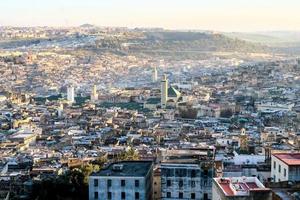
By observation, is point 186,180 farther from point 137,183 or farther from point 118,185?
point 118,185

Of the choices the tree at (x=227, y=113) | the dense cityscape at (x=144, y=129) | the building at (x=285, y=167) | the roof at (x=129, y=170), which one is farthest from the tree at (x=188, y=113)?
the building at (x=285, y=167)

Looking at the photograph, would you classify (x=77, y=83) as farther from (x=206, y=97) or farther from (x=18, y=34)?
(x=18, y=34)

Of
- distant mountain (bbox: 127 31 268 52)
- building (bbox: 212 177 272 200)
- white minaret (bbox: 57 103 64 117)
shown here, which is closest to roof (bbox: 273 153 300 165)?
building (bbox: 212 177 272 200)

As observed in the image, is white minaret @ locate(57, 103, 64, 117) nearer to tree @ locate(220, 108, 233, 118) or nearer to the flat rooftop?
tree @ locate(220, 108, 233, 118)

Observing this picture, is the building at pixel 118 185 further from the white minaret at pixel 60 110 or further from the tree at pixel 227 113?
the white minaret at pixel 60 110

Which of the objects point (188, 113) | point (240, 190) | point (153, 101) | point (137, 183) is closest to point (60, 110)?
point (153, 101)

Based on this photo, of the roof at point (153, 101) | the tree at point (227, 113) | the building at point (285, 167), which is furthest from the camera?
the roof at point (153, 101)
